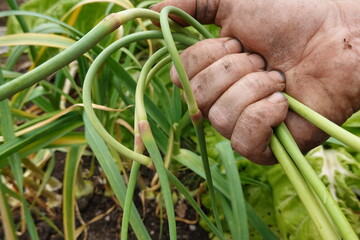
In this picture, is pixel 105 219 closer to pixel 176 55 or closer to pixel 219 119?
pixel 219 119

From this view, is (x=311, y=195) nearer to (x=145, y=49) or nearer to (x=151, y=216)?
(x=151, y=216)

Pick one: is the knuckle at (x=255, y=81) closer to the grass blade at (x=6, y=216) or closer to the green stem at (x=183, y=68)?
the green stem at (x=183, y=68)

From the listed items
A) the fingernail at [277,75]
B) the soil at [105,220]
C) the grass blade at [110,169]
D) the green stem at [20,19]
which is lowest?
the soil at [105,220]

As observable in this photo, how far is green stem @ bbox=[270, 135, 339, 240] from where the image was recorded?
1.24ft

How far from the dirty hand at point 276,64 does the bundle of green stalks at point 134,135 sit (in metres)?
0.05

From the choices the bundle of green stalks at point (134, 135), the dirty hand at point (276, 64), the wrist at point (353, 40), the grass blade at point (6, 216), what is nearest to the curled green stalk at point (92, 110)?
the bundle of green stalks at point (134, 135)

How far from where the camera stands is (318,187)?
14.9 inches

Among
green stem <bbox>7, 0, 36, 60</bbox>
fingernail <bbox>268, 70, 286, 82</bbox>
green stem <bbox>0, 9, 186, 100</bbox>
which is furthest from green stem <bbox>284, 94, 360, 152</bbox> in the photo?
green stem <bbox>7, 0, 36, 60</bbox>

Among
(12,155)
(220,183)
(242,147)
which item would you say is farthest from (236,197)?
(12,155)

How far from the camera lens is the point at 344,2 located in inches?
23.9

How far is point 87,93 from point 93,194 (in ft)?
2.56

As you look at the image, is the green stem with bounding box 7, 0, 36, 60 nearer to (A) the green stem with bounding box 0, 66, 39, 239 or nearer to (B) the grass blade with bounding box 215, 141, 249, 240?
(A) the green stem with bounding box 0, 66, 39, 239

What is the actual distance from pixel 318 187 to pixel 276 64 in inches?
10.0

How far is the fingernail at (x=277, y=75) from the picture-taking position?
550 millimetres
